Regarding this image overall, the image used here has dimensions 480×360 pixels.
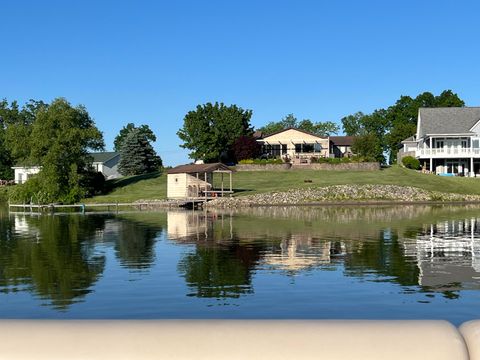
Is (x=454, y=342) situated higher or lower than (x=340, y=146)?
lower

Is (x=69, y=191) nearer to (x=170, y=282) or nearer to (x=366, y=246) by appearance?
(x=366, y=246)

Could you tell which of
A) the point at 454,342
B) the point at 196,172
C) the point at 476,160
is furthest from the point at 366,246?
the point at 476,160

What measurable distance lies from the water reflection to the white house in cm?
4585

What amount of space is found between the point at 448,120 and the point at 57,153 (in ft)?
163

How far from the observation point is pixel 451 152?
76375mm

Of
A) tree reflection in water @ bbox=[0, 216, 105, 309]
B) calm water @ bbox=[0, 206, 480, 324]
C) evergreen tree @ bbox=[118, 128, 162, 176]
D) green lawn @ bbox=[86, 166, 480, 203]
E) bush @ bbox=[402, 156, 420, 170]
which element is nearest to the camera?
calm water @ bbox=[0, 206, 480, 324]

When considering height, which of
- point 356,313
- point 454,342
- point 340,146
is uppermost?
point 340,146

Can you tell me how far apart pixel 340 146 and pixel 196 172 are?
55742 mm

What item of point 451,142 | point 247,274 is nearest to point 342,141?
point 451,142

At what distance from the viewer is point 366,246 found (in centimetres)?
2269

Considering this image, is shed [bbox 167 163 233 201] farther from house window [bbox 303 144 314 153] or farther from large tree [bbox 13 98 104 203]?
house window [bbox 303 144 314 153]

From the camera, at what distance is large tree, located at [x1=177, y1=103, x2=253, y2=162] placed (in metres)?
88.9

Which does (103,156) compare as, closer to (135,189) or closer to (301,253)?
(135,189)

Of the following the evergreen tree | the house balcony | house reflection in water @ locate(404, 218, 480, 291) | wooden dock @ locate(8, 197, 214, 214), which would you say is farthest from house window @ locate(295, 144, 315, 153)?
house reflection in water @ locate(404, 218, 480, 291)
